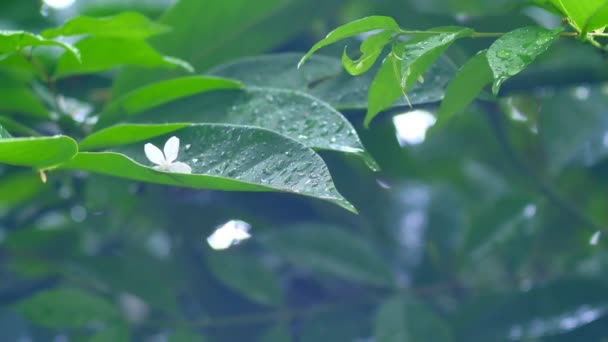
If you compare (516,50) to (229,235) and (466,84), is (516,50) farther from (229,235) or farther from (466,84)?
(229,235)

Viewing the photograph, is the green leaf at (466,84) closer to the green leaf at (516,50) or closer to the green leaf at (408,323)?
the green leaf at (516,50)

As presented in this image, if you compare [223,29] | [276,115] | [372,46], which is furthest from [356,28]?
[223,29]

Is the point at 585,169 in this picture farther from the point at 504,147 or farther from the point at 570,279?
the point at 570,279

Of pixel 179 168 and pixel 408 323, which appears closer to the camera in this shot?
pixel 179 168

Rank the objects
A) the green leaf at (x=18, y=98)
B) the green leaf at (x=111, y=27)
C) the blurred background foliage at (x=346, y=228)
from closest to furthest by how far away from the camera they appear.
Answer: the green leaf at (x=111, y=27) < the green leaf at (x=18, y=98) < the blurred background foliage at (x=346, y=228)

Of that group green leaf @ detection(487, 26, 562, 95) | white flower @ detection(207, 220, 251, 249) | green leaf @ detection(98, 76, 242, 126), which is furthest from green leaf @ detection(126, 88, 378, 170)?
white flower @ detection(207, 220, 251, 249)

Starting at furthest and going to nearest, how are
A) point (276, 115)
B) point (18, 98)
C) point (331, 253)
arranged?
point (331, 253) → point (18, 98) → point (276, 115)

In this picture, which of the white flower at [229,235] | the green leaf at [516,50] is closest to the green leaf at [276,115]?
the green leaf at [516,50]
